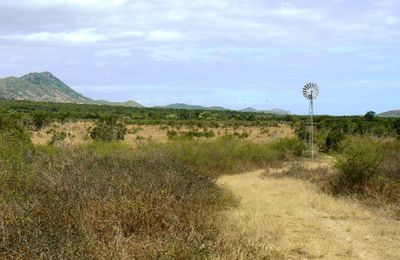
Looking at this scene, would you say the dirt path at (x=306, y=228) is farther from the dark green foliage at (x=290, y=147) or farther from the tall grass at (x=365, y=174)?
the dark green foliage at (x=290, y=147)

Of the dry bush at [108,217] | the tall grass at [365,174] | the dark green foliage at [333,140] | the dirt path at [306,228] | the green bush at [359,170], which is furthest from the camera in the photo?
the dark green foliage at [333,140]

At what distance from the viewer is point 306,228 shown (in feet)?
37.3

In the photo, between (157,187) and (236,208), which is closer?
(157,187)

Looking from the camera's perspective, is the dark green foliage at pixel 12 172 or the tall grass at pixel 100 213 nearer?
the tall grass at pixel 100 213

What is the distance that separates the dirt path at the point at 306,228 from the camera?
29.3 ft

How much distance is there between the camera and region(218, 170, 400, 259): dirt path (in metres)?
8.94

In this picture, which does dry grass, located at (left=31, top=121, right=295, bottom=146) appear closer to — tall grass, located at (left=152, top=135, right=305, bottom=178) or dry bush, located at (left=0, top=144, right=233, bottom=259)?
tall grass, located at (left=152, top=135, right=305, bottom=178)

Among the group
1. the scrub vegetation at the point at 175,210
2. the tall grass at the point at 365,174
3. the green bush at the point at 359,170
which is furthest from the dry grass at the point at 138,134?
the scrub vegetation at the point at 175,210

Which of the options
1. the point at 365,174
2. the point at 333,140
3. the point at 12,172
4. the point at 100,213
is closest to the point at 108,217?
the point at 100,213

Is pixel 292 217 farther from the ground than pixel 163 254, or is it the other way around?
pixel 163 254

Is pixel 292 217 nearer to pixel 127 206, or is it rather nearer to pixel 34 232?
pixel 127 206

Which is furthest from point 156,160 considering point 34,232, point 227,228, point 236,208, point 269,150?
point 269,150

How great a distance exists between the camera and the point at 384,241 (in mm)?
10281

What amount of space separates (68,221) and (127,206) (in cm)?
118
